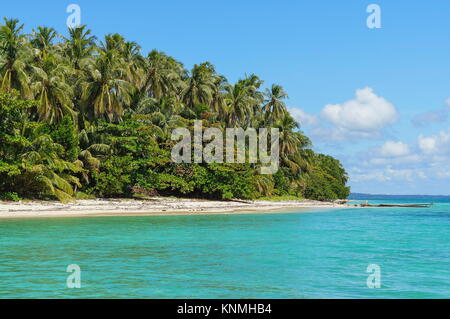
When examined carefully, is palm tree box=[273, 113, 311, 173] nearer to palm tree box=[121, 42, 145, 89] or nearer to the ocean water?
palm tree box=[121, 42, 145, 89]

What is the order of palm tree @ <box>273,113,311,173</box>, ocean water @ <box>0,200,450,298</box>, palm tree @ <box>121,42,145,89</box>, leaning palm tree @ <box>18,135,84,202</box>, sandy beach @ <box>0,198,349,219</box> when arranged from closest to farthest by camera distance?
ocean water @ <box>0,200,450,298</box> → sandy beach @ <box>0,198,349,219</box> → leaning palm tree @ <box>18,135,84,202</box> → palm tree @ <box>121,42,145,89</box> → palm tree @ <box>273,113,311,173</box>

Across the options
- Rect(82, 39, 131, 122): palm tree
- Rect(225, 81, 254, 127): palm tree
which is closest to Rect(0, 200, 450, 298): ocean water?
Rect(82, 39, 131, 122): palm tree

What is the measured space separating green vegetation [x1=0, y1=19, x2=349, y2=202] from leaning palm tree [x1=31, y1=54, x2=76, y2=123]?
0.07m

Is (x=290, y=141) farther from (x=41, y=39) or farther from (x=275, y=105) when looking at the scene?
(x=41, y=39)

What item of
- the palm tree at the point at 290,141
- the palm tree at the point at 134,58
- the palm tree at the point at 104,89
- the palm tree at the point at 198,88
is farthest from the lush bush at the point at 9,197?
the palm tree at the point at 290,141

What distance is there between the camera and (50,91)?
3381 centimetres

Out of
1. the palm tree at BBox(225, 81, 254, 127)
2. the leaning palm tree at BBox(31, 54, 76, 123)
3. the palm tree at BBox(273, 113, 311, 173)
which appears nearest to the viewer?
the leaning palm tree at BBox(31, 54, 76, 123)

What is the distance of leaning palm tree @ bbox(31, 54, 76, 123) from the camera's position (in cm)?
3325

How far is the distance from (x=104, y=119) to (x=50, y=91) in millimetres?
6187

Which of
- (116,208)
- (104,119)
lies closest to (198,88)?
(104,119)

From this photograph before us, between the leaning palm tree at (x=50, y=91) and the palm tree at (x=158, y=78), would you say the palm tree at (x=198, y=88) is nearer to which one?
the palm tree at (x=158, y=78)

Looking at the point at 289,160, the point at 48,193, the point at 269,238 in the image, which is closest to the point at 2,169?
the point at 48,193

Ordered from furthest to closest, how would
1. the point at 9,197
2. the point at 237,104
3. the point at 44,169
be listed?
the point at 237,104, the point at 44,169, the point at 9,197
